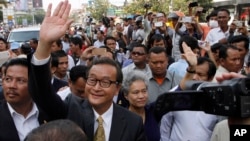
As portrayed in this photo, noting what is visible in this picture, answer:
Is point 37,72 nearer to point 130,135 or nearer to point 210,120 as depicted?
point 130,135

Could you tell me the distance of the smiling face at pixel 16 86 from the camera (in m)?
2.49

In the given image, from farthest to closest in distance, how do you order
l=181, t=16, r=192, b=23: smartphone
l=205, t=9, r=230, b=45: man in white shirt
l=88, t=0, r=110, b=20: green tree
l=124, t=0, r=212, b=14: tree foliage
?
l=88, t=0, r=110, b=20: green tree < l=124, t=0, r=212, b=14: tree foliage < l=181, t=16, r=192, b=23: smartphone < l=205, t=9, r=230, b=45: man in white shirt

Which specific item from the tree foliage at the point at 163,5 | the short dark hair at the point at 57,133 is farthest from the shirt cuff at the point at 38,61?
the tree foliage at the point at 163,5

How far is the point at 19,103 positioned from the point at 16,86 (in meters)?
0.11

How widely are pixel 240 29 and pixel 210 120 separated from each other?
3.97 metres

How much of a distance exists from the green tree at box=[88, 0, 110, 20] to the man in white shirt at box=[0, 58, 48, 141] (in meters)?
38.3

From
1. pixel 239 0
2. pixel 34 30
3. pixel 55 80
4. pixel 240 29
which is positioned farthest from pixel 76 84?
pixel 239 0

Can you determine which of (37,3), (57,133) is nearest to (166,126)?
(57,133)

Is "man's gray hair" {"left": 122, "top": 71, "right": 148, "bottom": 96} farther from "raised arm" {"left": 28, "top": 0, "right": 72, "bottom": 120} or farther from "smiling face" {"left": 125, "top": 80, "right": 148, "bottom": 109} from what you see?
"raised arm" {"left": 28, "top": 0, "right": 72, "bottom": 120}

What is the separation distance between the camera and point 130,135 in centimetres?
239

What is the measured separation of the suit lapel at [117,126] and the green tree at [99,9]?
38.5 metres

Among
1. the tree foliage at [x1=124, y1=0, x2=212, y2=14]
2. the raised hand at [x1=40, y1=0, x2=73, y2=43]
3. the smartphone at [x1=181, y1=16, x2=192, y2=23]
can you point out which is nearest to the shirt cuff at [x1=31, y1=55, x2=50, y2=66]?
the raised hand at [x1=40, y1=0, x2=73, y2=43]

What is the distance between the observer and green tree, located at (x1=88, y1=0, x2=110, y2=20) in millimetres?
41556

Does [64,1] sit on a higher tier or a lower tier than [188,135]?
higher
